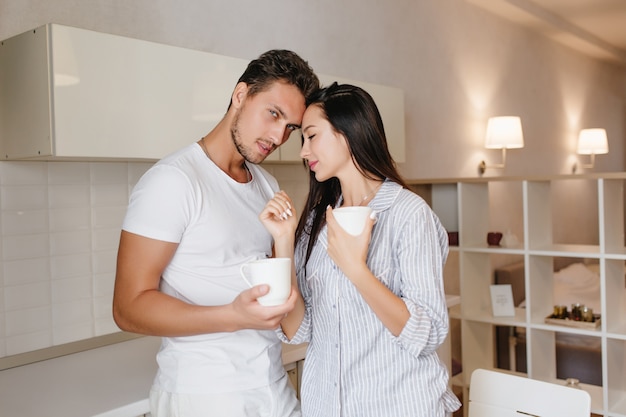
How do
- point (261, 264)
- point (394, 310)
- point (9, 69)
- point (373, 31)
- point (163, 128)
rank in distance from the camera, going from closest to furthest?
point (261, 264) < point (394, 310) < point (9, 69) < point (163, 128) < point (373, 31)

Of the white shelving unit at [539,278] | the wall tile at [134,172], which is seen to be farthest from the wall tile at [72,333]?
the white shelving unit at [539,278]

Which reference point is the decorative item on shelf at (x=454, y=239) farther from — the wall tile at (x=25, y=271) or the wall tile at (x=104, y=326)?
the wall tile at (x=25, y=271)

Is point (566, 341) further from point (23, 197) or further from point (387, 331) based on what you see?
point (23, 197)

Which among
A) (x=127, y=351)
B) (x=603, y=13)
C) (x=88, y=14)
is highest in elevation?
(x=603, y=13)

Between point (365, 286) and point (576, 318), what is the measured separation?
2245mm

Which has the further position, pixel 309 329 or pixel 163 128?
pixel 163 128

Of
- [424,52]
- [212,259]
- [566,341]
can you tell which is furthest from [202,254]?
[566,341]

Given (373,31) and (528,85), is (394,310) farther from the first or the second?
(528,85)

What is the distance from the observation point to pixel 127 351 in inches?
85.1

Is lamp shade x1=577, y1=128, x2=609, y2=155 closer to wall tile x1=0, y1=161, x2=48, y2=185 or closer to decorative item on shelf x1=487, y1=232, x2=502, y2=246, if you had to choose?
decorative item on shelf x1=487, y1=232, x2=502, y2=246

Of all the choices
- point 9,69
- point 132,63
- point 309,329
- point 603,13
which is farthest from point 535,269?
point 603,13

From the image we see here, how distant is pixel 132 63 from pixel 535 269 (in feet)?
7.49

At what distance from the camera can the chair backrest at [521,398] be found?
1551 mm

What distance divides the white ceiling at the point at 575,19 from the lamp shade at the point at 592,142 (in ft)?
2.97
